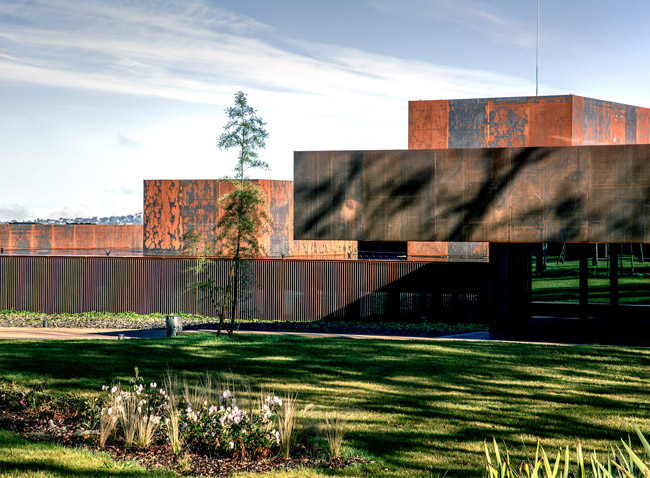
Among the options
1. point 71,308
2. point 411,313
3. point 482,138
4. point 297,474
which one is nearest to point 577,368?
point 297,474

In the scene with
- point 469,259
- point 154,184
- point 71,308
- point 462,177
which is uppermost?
point 154,184

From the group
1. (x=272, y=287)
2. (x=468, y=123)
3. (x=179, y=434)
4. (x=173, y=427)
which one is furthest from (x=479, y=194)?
(x=468, y=123)

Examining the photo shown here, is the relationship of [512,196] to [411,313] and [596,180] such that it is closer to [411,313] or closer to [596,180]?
[596,180]

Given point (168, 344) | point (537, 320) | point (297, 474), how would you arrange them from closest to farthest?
1. point (297, 474)
2. point (168, 344)
3. point (537, 320)

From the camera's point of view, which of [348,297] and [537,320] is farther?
[348,297]

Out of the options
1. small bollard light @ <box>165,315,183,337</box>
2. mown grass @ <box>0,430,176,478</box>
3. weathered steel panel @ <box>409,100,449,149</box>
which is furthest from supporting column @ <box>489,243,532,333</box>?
mown grass @ <box>0,430,176,478</box>

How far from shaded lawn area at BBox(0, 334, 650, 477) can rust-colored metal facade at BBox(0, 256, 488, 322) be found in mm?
10911

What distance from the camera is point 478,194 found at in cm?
1323

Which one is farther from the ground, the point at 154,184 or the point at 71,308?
the point at 154,184

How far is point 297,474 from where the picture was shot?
6016 millimetres

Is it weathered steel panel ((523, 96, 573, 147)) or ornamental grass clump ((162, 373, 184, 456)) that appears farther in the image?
weathered steel panel ((523, 96, 573, 147))

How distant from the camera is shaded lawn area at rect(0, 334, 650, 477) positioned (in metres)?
7.29

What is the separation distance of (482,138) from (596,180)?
18738mm

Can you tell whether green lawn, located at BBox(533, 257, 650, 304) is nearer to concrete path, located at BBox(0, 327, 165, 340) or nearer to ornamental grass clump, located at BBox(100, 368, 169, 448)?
concrete path, located at BBox(0, 327, 165, 340)
